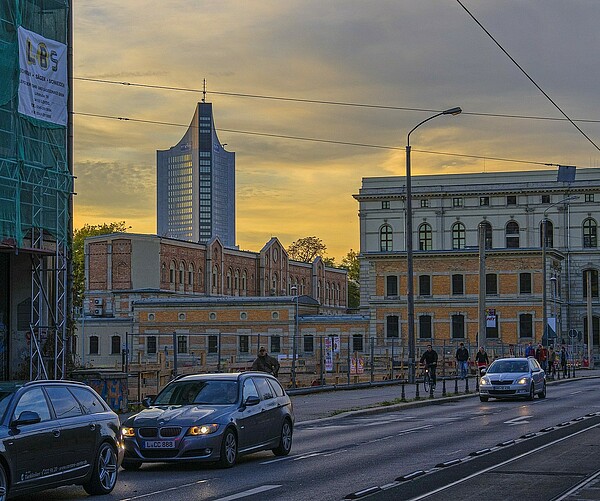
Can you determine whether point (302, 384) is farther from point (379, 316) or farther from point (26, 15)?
point (379, 316)

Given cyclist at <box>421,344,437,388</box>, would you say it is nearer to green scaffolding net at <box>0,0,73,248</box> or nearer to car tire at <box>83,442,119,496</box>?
green scaffolding net at <box>0,0,73,248</box>

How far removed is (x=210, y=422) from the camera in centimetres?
1694

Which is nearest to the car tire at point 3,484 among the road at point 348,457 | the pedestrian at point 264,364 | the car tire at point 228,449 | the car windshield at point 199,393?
the road at point 348,457

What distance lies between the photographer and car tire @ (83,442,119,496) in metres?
14.2

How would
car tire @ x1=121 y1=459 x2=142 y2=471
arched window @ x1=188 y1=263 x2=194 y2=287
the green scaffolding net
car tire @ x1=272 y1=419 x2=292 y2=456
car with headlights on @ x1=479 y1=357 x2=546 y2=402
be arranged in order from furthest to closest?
arched window @ x1=188 y1=263 x2=194 y2=287 → car with headlights on @ x1=479 y1=357 x2=546 y2=402 → the green scaffolding net → car tire @ x1=272 y1=419 x2=292 y2=456 → car tire @ x1=121 y1=459 x2=142 y2=471

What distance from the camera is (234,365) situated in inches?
1775

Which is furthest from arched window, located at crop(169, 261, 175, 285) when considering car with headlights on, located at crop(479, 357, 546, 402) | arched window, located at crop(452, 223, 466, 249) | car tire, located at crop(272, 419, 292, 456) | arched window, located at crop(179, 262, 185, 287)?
car tire, located at crop(272, 419, 292, 456)

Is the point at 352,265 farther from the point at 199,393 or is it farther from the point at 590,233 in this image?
the point at 199,393

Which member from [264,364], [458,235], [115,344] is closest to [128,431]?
[264,364]

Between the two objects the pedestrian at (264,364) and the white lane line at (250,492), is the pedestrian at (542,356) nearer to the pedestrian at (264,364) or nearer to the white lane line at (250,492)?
the pedestrian at (264,364)

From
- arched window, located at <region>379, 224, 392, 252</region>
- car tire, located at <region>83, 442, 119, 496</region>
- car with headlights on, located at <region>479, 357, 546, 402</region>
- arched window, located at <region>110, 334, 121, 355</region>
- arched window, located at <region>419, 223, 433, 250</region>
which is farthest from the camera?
arched window, located at <region>419, 223, 433, 250</region>

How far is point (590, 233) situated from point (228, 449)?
96.3m

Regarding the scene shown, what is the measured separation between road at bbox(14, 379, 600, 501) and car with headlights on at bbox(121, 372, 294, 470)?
12.0 inches

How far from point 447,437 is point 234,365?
74.5ft
